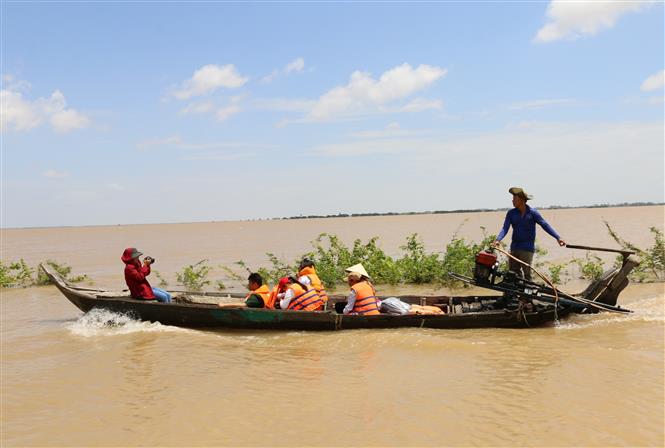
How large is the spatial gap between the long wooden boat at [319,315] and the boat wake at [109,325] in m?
0.10

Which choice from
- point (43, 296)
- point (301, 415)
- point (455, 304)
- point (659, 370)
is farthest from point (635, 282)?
point (43, 296)

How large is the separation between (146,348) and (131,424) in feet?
9.69

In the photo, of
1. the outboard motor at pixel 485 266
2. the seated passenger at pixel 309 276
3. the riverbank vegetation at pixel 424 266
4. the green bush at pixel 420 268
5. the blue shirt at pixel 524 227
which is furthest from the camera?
the green bush at pixel 420 268

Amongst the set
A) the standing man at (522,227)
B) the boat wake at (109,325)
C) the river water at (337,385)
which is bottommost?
the river water at (337,385)

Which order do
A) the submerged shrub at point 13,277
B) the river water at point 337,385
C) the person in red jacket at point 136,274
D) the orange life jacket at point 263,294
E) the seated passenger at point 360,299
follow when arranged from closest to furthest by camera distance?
the river water at point 337,385 → the seated passenger at point 360,299 → the orange life jacket at point 263,294 → the person in red jacket at point 136,274 → the submerged shrub at point 13,277

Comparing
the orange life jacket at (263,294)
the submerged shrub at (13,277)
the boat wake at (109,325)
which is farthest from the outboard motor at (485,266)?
the submerged shrub at (13,277)

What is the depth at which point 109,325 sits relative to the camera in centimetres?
923

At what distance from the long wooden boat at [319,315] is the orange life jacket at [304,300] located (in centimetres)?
18

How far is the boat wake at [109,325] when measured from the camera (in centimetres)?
895

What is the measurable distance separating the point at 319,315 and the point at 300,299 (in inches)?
17.3

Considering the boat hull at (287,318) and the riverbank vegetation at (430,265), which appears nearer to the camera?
the boat hull at (287,318)

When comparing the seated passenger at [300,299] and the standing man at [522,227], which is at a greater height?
the standing man at [522,227]

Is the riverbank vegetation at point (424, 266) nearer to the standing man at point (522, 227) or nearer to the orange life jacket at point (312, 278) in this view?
the standing man at point (522, 227)

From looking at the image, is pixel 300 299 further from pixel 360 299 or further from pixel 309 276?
pixel 360 299
